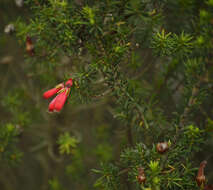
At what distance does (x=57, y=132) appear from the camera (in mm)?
1887

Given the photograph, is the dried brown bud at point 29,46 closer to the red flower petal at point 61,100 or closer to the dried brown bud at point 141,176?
the red flower petal at point 61,100

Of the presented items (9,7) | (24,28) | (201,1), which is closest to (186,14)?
(201,1)

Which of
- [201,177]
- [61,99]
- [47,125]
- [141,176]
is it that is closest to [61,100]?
[61,99]

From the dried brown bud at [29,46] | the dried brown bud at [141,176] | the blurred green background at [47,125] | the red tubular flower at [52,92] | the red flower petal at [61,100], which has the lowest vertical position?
Answer: the blurred green background at [47,125]

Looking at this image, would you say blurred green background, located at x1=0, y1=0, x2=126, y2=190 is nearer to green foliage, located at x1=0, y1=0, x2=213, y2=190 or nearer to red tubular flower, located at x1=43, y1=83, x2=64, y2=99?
green foliage, located at x1=0, y1=0, x2=213, y2=190

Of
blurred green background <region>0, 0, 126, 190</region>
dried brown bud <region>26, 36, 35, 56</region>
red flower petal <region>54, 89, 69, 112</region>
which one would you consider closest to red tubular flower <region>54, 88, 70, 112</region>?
red flower petal <region>54, 89, 69, 112</region>

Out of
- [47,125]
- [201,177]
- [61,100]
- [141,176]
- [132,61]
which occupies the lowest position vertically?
[47,125]

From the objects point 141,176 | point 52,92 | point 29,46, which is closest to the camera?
point 141,176

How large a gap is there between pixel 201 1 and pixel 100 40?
610 millimetres

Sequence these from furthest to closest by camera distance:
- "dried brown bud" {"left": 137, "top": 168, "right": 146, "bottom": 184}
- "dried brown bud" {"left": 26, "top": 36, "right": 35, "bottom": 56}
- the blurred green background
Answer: the blurred green background
"dried brown bud" {"left": 26, "top": 36, "right": 35, "bottom": 56}
"dried brown bud" {"left": 137, "top": 168, "right": 146, "bottom": 184}

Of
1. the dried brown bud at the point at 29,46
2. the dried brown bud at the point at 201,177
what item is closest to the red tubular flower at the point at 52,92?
the dried brown bud at the point at 29,46

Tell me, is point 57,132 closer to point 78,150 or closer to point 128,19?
point 78,150

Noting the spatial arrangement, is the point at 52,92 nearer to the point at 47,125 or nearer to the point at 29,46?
the point at 29,46

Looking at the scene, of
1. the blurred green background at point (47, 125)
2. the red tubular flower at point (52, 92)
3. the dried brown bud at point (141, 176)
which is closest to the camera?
the dried brown bud at point (141, 176)
